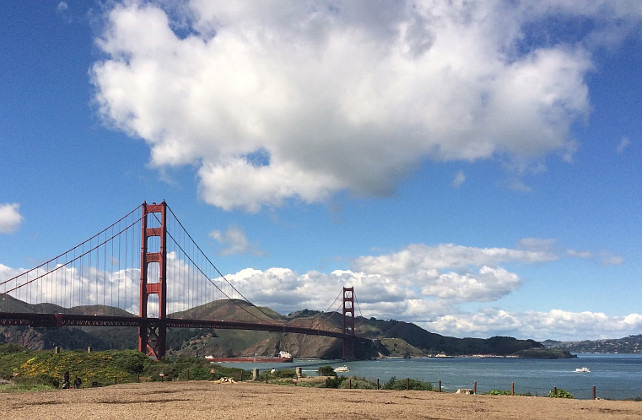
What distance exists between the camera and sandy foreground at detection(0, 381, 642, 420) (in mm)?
29922

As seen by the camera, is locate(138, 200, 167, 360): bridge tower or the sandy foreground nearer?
the sandy foreground

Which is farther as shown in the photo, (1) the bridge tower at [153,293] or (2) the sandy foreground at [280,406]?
(1) the bridge tower at [153,293]

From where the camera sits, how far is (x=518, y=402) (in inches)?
1563

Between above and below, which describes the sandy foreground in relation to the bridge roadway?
below

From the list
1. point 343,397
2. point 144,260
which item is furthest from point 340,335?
point 343,397

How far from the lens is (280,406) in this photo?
34.0 meters

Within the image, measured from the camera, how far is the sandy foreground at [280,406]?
29922 millimetres

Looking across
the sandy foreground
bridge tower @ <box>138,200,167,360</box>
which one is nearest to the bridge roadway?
bridge tower @ <box>138,200,167,360</box>

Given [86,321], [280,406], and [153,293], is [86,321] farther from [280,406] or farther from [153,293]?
[280,406]

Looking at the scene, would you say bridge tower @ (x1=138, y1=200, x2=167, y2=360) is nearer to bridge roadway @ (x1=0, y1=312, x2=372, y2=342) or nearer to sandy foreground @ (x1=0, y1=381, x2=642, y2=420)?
bridge roadway @ (x1=0, y1=312, x2=372, y2=342)

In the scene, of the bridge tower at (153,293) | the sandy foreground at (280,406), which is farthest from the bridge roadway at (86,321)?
the sandy foreground at (280,406)

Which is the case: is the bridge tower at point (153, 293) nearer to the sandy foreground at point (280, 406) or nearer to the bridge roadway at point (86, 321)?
the bridge roadway at point (86, 321)

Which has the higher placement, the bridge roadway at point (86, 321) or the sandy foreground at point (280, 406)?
the bridge roadway at point (86, 321)

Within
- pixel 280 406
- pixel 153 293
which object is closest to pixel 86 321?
pixel 153 293
